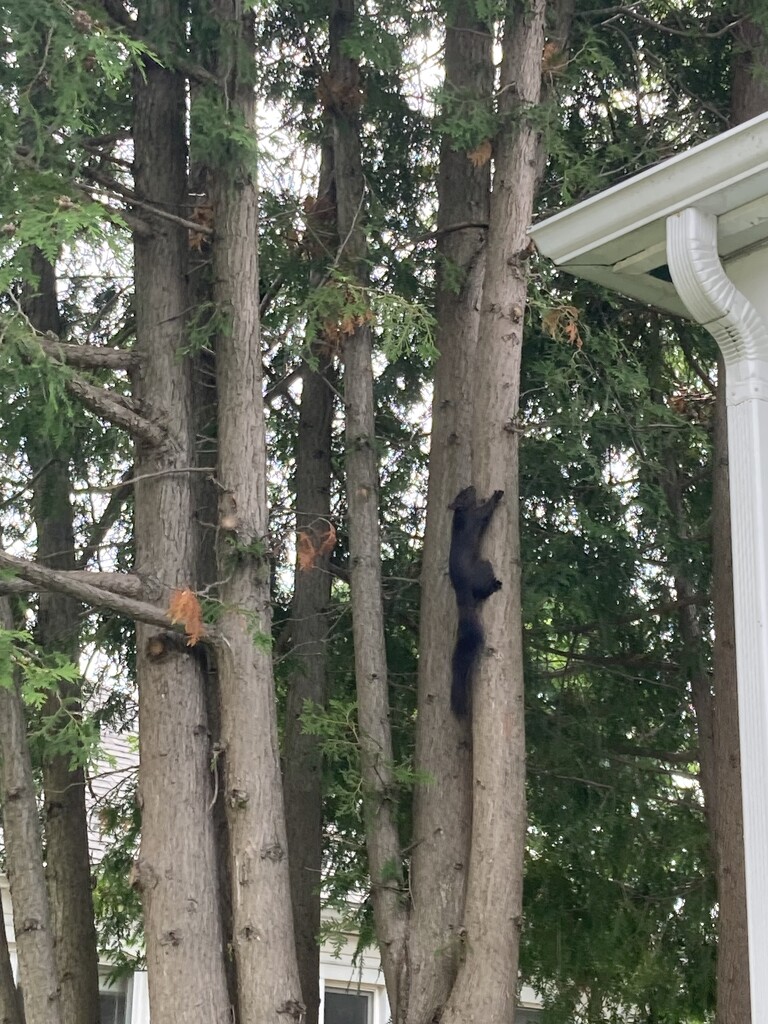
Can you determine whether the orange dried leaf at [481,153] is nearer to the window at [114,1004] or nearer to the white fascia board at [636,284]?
the white fascia board at [636,284]

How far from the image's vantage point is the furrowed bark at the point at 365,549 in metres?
5.67

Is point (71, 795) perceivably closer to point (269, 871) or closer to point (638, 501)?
point (269, 871)

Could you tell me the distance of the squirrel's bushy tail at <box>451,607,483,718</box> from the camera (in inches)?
223

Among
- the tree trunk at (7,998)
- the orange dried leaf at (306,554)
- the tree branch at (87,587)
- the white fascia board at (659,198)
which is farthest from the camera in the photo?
the tree trunk at (7,998)

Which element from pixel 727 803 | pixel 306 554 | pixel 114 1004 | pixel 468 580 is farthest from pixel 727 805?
pixel 114 1004

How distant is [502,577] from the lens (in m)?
5.72

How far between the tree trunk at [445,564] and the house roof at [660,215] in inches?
86.7

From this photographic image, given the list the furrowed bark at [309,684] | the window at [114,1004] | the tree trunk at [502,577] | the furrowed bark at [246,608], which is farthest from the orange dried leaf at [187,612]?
the window at [114,1004]

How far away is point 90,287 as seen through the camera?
309 inches

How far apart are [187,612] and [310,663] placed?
5.44ft

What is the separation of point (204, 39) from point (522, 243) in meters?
1.74

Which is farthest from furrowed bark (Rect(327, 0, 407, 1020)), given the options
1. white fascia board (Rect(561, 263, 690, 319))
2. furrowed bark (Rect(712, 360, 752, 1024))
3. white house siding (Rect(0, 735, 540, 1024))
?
white house siding (Rect(0, 735, 540, 1024))

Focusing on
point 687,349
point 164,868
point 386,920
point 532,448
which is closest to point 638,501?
point 532,448

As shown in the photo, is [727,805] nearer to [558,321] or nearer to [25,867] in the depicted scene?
[558,321]
